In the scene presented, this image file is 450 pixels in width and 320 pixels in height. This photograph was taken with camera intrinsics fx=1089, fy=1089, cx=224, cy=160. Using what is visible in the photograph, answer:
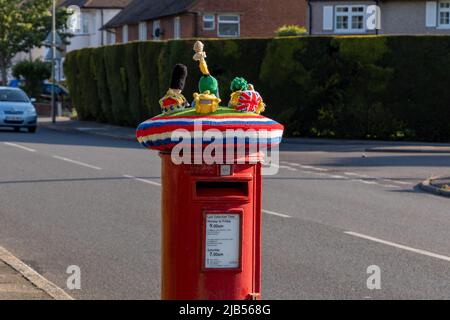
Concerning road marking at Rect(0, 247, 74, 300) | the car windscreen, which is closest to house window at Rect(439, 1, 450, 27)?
the car windscreen

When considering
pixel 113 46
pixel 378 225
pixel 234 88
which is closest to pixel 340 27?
pixel 113 46

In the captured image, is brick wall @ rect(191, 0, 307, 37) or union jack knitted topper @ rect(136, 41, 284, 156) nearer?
union jack knitted topper @ rect(136, 41, 284, 156)

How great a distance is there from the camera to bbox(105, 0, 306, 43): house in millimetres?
58250

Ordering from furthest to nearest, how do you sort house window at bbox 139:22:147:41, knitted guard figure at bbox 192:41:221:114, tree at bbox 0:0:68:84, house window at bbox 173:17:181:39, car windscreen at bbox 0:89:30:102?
tree at bbox 0:0:68:84 < house window at bbox 139:22:147:41 < house window at bbox 173:17:181:39 < car windscreen at bbox 0:89:30:102 < knitted guard figure at bbox 192:41:221:114

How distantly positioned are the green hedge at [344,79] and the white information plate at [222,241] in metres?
26.2

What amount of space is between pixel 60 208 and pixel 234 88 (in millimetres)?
9110

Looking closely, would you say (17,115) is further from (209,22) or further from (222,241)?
(222,241)

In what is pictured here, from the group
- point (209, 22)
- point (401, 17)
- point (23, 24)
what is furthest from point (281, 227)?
point (23, 24)

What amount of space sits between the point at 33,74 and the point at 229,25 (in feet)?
36.9

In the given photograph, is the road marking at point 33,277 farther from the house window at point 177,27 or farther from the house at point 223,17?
the house window at point 177,27

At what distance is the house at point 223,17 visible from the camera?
58.2 m

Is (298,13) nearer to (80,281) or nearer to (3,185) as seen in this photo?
(3,185)

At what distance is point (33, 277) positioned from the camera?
9.27 meters

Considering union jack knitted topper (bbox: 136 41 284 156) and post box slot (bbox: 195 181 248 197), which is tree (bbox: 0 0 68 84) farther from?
post box slot (bbox: 195 181 248 197)
